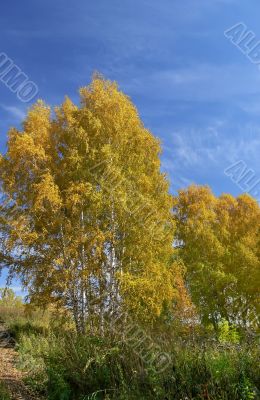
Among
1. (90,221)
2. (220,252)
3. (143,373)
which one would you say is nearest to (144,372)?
(143,373)

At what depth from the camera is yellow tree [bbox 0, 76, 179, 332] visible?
15.0 meters

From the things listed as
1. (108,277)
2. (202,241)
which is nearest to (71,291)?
(108,277)

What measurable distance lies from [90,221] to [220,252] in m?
10.3

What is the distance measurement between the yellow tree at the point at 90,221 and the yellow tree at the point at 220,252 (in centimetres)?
799

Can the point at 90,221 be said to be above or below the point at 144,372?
above

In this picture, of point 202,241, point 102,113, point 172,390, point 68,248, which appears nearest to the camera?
point 172,390

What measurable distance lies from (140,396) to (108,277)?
8.57 m

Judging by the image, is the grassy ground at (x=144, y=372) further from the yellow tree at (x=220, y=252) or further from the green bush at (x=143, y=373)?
the yellow tree at (x=220, y=252)

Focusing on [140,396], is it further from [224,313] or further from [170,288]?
[224,313]

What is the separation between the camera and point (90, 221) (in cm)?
1603

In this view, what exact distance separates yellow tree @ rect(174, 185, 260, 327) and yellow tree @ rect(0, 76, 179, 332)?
26.2ft

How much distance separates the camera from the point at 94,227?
15.3 m

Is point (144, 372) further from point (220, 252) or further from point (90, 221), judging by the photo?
point (220, 252)

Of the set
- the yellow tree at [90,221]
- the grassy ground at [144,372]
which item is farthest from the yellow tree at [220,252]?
the grassy ground at [144,372]
